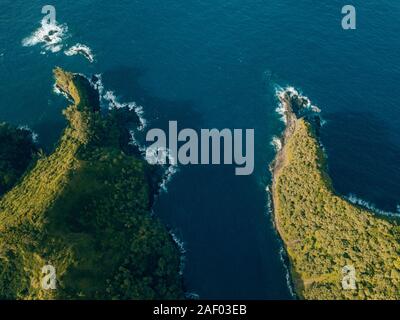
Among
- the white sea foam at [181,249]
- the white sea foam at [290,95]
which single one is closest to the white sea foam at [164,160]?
the white sea foam at [181,249]

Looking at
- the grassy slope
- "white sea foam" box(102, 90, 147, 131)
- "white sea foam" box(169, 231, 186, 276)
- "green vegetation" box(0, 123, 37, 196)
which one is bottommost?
"white sea foam" box(169, 231, 186, 276)

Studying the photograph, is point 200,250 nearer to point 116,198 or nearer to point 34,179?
point 116,198

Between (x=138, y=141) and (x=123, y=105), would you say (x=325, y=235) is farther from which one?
(x=123, y=105)

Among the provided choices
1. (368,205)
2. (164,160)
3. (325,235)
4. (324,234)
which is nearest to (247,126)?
(164,160)

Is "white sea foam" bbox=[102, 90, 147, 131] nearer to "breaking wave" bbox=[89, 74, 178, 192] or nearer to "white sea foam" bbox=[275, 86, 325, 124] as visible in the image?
"breaking wave" bbox=[89, 74, 178, 192]

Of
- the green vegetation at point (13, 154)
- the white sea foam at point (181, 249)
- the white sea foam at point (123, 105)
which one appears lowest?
the white sea foam at point (181, 249)

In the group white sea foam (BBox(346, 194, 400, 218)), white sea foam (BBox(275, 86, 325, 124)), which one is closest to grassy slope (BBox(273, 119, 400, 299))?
white sea foam (BBox(346, 194, 400, 218))

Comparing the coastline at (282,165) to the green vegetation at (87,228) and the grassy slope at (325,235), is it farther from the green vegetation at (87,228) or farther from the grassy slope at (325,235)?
the green vegetation at (87,228)
